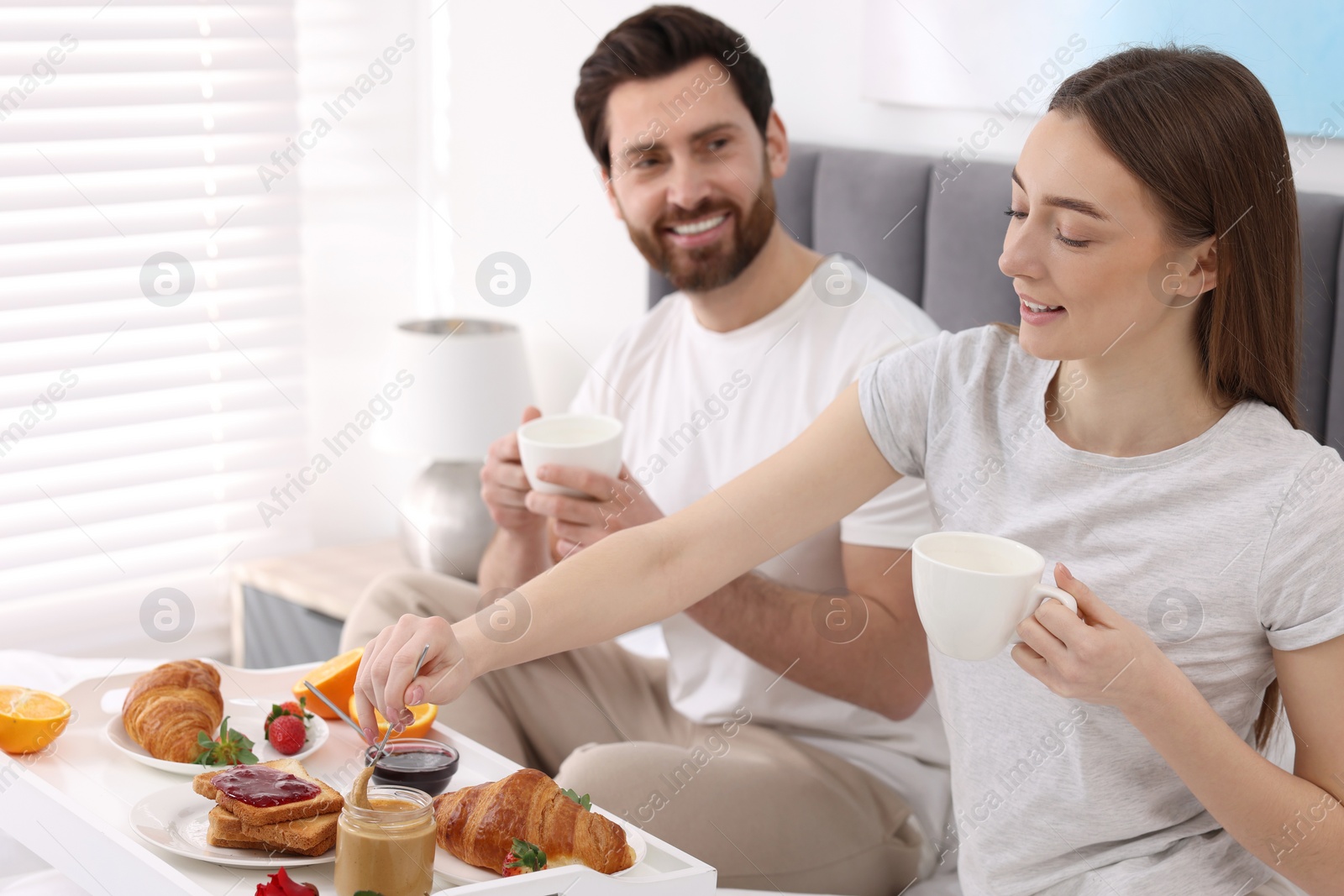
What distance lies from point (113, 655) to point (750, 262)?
185cm

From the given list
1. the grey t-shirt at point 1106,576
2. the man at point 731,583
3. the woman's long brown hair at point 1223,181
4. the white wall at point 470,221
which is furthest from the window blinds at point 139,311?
the woman's long brown hair at point 1223,181

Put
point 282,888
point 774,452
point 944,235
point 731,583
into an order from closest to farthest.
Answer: point 282,888, point 731,583, point 774,452, point 944,235

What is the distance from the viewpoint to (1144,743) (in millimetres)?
1120

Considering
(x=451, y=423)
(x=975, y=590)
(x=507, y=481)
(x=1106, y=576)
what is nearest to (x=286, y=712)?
(x=507, y=481)

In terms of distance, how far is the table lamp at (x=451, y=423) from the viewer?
100 inches

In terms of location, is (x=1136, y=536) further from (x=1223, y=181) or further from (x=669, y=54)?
(x=669, y=54)

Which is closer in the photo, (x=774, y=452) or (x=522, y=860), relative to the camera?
(x=522, y=860)

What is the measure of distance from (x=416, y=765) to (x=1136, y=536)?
2.18ft

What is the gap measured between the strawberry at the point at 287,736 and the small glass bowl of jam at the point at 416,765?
0.09m

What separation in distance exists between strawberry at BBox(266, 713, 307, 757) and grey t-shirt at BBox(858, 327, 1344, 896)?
2.04 feet

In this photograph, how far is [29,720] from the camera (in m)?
1.10

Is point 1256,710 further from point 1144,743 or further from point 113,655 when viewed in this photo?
point 113,655

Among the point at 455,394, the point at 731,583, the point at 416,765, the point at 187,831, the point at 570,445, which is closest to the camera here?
the point at 187,831

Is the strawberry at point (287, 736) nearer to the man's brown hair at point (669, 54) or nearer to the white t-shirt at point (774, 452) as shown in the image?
the white t-shirt at point (774, 452)
